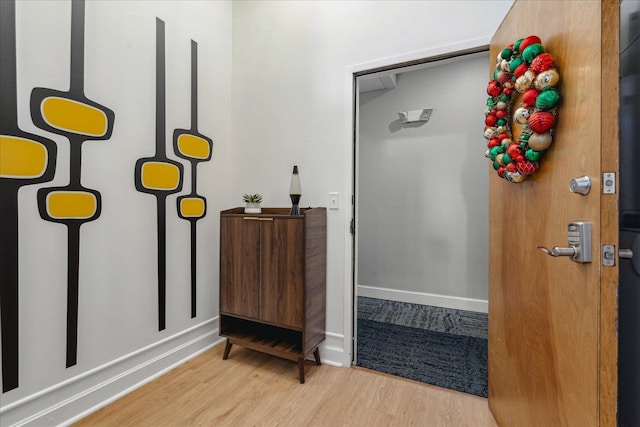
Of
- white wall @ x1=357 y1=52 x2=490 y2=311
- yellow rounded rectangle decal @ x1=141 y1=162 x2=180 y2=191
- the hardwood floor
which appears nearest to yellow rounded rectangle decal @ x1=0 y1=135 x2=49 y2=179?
yellow rounded rectangle decal @ x1=141 y1=162 x2=180 y2=191

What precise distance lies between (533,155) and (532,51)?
0.37 metres

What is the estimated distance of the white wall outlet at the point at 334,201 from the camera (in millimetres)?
2040

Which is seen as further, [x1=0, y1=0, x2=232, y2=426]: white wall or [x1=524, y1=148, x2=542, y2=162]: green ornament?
[x1=0, y1=0, x2=232, y2=426]: white wall

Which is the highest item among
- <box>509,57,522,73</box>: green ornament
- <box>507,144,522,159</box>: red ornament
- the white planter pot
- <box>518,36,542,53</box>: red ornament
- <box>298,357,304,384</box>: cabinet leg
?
<box>518,36,542,53</box>: red ornament

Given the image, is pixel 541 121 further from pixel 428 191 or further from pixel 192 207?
pixel 428 191

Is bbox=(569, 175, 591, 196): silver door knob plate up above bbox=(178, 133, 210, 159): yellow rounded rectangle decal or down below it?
below

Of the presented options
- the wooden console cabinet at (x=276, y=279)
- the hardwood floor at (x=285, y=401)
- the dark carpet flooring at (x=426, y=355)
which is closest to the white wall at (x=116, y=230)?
the hardwood floor at (x=285, y=401)

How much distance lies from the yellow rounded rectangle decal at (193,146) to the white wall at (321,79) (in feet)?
0.94

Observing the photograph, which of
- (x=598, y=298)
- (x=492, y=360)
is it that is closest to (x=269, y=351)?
(x=492, y=360)

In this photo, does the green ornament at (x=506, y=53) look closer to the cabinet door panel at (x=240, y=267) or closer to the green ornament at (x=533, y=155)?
the green ornament at (x=533, y=155)

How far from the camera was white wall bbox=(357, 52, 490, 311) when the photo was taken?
293 cm

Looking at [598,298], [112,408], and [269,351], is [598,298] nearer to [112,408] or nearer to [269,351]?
[269,351]

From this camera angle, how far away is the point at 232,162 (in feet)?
8.07

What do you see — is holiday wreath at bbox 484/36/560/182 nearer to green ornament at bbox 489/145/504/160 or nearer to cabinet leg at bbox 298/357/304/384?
green ornament at bbox 489/145/504/160
